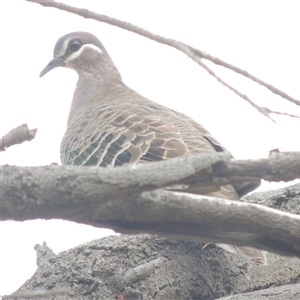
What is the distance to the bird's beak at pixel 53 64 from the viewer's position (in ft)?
20.9

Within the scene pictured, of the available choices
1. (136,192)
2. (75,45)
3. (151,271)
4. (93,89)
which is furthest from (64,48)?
(136,192)

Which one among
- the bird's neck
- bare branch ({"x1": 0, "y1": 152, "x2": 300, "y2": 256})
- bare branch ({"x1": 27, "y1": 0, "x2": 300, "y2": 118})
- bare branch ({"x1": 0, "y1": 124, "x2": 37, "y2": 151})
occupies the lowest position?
bare branch ({"x1": 0, "y1": 152, "x2": 300, "y2": 256})

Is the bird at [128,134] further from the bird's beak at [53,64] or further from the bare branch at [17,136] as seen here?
the bare branch at [17,136]

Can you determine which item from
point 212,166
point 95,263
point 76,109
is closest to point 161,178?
point 212,166

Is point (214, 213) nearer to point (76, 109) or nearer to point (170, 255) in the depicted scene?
point (170, 255)

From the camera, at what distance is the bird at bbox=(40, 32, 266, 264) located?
4242 millimetres

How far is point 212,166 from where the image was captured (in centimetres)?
211

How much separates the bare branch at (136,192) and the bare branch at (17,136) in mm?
69

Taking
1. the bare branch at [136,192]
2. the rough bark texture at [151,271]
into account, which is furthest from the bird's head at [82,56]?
the bare branch at [136,192]

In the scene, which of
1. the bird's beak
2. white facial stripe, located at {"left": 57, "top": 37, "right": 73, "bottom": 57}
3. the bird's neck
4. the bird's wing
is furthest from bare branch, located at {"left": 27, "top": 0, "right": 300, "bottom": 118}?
white facial stripe, located at {"left": 57, "top": 37, "right": 73, "bottom": 57}

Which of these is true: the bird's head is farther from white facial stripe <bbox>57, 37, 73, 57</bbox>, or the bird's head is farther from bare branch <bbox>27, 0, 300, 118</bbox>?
bare branch <bbox>27, 0, 300, 118</bbox>

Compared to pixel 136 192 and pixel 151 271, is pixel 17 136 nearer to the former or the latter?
pixel 136 192

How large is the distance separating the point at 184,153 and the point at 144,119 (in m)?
0.55

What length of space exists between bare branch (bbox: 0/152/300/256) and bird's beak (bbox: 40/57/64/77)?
13.7 ft
